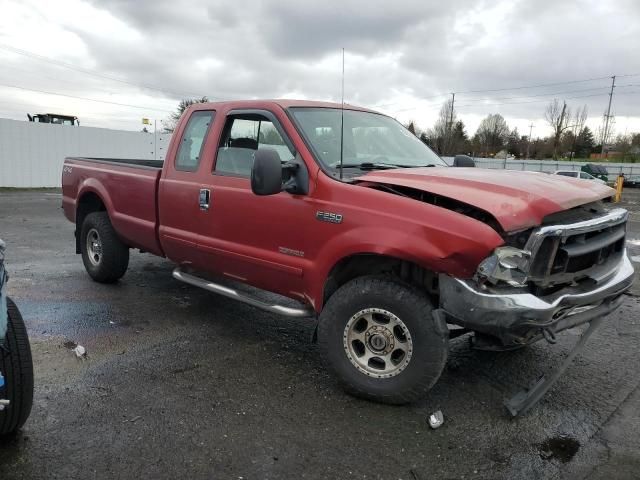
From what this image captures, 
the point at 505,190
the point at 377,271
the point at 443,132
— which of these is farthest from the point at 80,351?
the point at 443,132

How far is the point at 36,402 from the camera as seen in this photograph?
10.6ft

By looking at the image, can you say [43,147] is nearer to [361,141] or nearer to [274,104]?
[274,104]

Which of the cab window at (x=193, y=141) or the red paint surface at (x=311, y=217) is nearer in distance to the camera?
the red paint surface at (x=311, y=217)

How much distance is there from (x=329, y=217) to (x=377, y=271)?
49 centimetres

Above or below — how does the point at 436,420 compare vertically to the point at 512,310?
below

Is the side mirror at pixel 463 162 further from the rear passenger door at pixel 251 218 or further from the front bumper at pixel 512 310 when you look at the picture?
the front bumper at pixel 512 310

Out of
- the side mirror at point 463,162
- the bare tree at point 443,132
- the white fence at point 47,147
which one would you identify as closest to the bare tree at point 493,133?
the bare tree at point 443,132

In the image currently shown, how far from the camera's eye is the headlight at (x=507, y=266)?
2.86 m

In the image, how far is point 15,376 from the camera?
2.64 m

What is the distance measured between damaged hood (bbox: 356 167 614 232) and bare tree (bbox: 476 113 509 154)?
72.6 meters

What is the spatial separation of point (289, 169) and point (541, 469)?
93.6 inches

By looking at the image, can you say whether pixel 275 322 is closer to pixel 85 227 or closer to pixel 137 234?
pixel 137 234

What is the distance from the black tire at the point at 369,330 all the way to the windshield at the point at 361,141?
97 cm

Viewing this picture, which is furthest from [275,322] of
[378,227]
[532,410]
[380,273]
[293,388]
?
[532,410]
